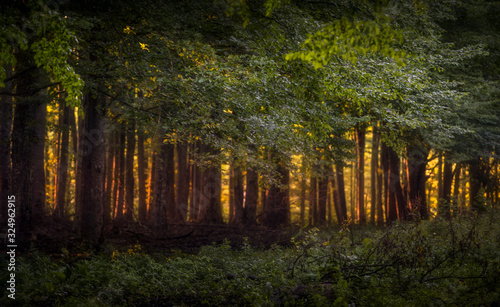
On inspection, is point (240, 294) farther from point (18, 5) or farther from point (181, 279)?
point (18, 5)

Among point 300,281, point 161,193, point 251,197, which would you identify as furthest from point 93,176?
point 251,197

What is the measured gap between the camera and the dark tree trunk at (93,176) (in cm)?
1187

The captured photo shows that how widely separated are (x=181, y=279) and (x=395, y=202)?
17.6 m

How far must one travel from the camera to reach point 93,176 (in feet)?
39.2

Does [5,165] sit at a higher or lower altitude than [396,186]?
higher

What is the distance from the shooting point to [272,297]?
659 centimetres

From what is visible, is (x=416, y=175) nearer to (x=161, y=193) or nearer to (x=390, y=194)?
(x=390, y=194)

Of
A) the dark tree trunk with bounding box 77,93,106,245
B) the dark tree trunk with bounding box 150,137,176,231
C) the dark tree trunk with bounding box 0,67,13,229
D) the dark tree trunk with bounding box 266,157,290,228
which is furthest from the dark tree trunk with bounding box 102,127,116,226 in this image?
the dark tree trunk with bounding box 266,157,290,228

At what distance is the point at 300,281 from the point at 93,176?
750 cm

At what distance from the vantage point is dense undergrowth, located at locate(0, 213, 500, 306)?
6.11 metres

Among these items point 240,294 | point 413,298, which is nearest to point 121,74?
point 240,294

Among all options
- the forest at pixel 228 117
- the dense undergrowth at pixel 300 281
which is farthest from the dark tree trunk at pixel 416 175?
the dense undergrowth at pixel 300 281

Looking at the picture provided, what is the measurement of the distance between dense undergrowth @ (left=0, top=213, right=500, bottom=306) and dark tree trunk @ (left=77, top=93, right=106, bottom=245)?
281 cm

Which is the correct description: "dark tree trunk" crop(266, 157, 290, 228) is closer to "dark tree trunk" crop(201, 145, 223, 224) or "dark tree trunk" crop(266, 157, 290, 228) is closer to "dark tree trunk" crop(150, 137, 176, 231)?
"dark tree trunk" crop(201, 145, 223, 224)
